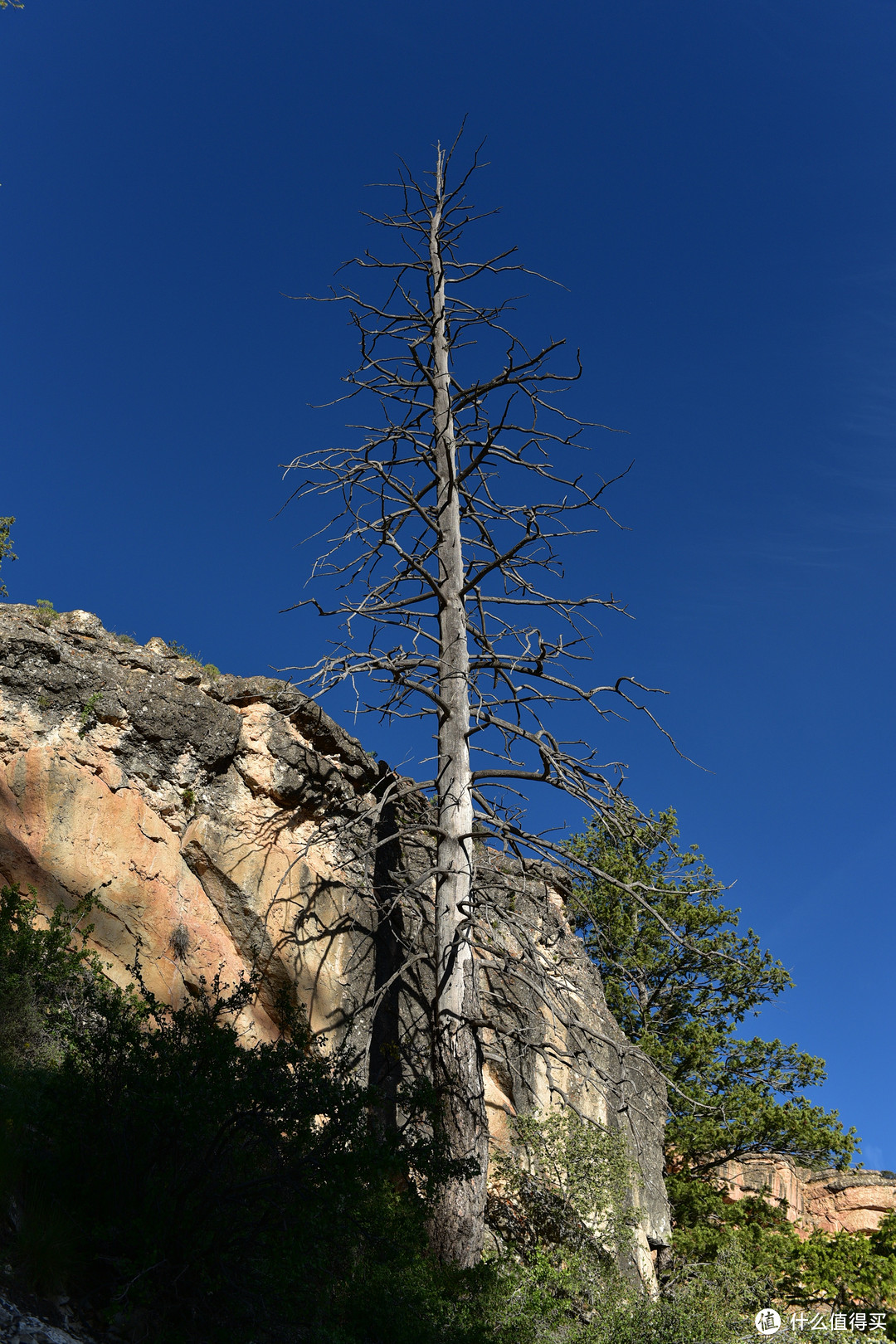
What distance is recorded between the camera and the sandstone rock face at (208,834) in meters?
8.63

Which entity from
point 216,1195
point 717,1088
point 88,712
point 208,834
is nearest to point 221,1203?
point 216,1195

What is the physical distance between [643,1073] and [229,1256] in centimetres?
1026

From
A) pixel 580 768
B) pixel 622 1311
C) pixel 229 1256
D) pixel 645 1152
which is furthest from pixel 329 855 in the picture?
pixel 645 1152

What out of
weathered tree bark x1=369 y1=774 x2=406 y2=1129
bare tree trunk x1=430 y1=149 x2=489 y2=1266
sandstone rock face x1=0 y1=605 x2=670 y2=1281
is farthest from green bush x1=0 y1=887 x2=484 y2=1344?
weathered tree bark x1=369 y1=774 x2=406 y2=1129

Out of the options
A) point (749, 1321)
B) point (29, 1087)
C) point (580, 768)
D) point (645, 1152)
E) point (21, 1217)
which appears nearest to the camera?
point (21, 1217)

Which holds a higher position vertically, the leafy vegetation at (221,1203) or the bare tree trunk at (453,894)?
the bare tree trunk at (453,894)

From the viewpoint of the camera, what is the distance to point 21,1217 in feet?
15.4

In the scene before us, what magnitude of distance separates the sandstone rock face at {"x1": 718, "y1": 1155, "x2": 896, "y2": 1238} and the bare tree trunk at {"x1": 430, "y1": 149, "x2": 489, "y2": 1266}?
15.2 m

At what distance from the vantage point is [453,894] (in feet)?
29.7

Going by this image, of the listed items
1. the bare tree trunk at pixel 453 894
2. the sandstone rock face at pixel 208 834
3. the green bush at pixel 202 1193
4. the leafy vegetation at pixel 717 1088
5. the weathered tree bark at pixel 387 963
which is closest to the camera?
the green bush at pixel 202 1193

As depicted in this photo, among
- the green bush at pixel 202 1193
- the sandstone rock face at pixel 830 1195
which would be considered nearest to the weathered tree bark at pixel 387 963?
the green bush at pixel 202 1193

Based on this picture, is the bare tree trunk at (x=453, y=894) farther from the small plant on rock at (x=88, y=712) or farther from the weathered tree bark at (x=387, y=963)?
the small plant on rock at (x=88, y=712)

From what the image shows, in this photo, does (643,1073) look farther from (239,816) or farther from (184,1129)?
(184,1129)

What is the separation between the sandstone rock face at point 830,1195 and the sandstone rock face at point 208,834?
40.5ft
